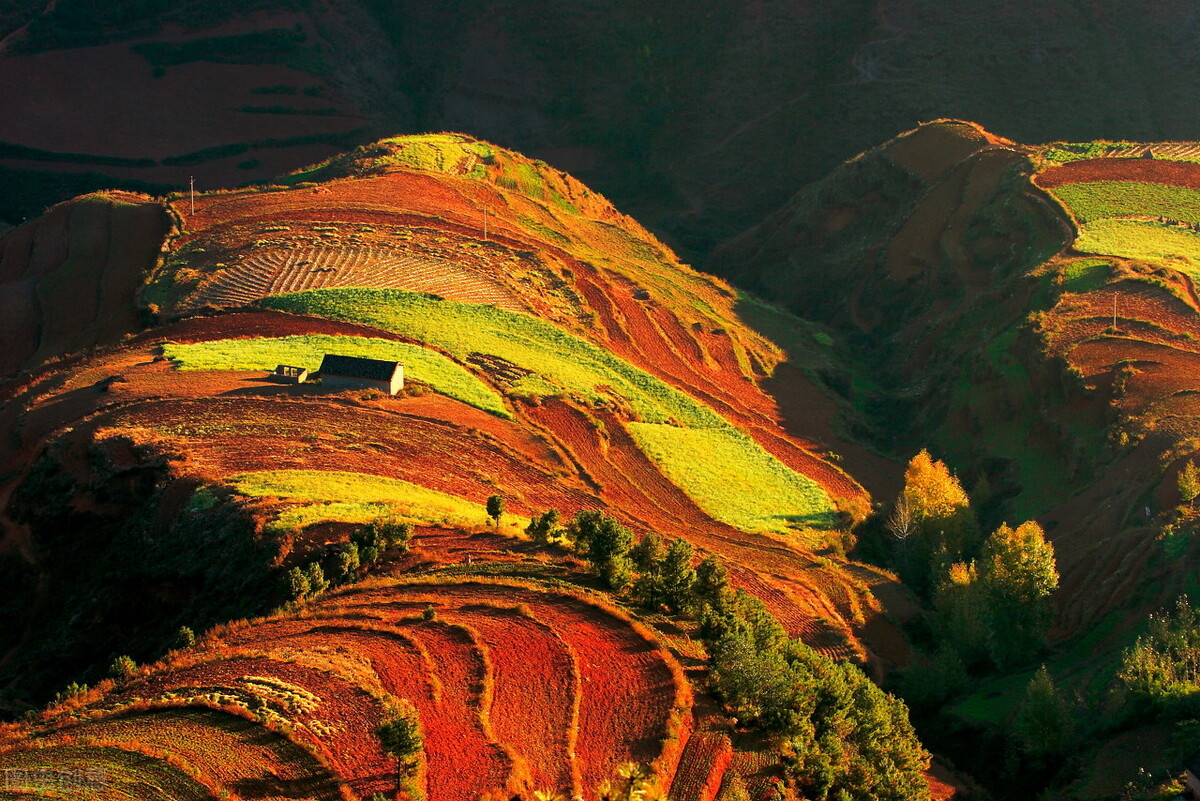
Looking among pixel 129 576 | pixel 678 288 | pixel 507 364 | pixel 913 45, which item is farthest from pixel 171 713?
pixel 913 45

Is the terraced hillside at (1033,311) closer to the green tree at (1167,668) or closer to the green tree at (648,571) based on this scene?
the green tree at (1167,668)

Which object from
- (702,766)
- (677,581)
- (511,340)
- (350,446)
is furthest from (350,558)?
(511,340)

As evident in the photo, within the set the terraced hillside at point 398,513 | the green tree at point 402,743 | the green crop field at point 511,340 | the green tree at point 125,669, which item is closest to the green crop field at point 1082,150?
the terraced hillside at point 398,513

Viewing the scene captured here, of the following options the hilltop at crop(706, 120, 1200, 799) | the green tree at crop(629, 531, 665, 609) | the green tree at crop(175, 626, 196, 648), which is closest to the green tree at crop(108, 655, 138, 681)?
the green tree at crop(175, 626, 196, 648)

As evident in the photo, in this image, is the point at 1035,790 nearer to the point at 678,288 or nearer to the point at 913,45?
the point at 678,288

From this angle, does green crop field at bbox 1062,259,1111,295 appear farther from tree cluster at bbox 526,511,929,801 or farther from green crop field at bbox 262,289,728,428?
tree cluster at bbox 526,511,929,801

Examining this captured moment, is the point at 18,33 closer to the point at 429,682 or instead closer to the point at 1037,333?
the point at 1037,333
